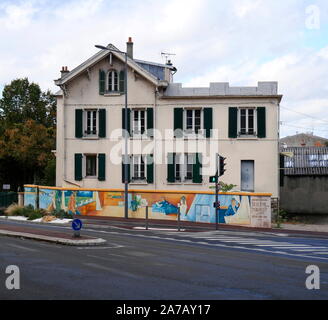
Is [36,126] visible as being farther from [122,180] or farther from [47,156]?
[122,180]

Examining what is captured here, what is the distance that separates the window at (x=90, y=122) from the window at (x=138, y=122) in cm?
269

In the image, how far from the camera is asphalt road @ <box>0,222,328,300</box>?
33.7 feet

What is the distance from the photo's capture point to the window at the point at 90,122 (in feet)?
130

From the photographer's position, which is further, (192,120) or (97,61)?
(97,61)

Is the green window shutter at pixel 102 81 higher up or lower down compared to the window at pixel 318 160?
higher up

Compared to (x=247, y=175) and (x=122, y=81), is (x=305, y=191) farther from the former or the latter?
(x=122, y=81)

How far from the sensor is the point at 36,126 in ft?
198

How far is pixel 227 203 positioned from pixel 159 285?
21.6 m

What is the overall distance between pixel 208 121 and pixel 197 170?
3.20 meters

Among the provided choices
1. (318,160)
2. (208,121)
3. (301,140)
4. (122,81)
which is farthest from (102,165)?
(301,140)

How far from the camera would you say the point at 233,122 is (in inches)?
1479

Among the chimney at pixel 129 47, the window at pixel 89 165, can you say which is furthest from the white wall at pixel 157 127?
the chimney at pixel 129 47

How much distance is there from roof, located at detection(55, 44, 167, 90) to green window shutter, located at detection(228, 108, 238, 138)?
15.3 ft

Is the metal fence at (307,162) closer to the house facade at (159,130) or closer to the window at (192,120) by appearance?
the house facade at (159,130)
